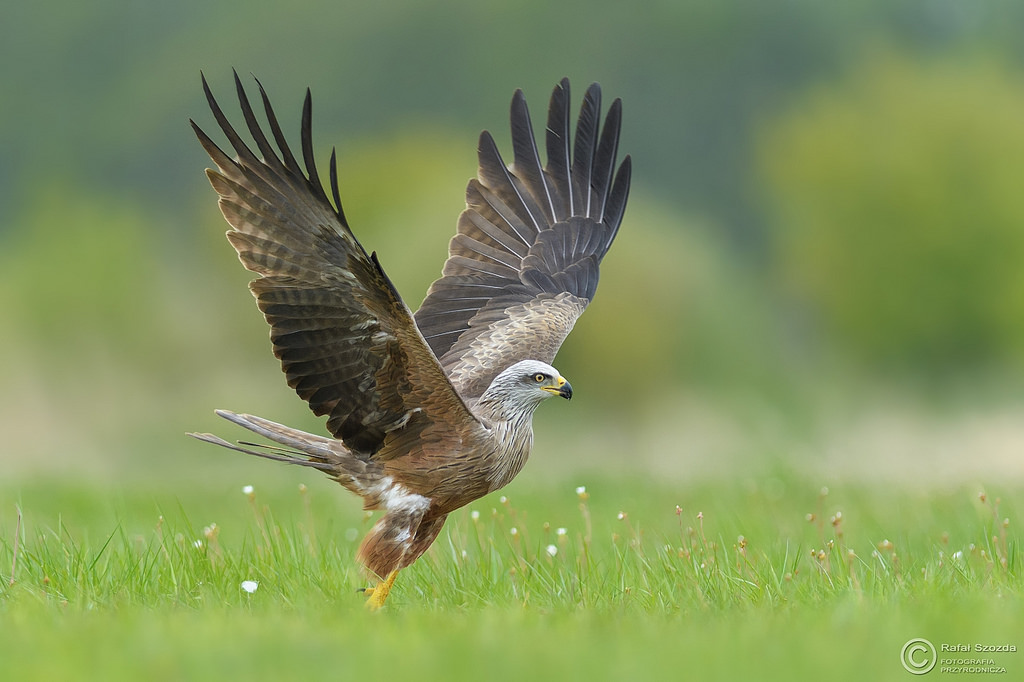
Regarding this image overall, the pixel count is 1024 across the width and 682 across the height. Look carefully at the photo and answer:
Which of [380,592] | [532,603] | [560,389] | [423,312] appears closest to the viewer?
[532,603]

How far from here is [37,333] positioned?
25.9 m

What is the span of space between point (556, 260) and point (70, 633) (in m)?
4.75

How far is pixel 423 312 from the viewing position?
25.8 feet

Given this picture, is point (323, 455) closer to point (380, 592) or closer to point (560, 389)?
point (380, 592)

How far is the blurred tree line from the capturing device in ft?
65.9

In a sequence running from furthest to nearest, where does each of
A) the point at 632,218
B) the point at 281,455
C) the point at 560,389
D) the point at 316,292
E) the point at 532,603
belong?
the point at 632,218, the point at 281,455, the point at 560,389, the point at 316,292, the point at 532,603

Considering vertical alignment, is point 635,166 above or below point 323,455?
above

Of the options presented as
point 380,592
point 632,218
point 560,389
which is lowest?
point 380,592

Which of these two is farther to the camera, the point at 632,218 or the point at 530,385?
the point at 632,218

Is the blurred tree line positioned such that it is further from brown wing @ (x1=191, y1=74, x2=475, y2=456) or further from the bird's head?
brown wing @ (x1=191, y1=74, x2=475, y2=456)

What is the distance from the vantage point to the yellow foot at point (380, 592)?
585cm

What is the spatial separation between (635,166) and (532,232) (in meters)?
35.7

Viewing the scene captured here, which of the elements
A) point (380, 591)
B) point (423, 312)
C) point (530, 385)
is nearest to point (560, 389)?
point (530, 385)

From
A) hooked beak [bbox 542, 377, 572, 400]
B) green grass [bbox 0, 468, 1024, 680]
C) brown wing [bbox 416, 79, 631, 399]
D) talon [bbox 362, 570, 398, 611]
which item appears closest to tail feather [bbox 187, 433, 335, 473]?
green grass [bbox 0, 468, 1024, 680]
